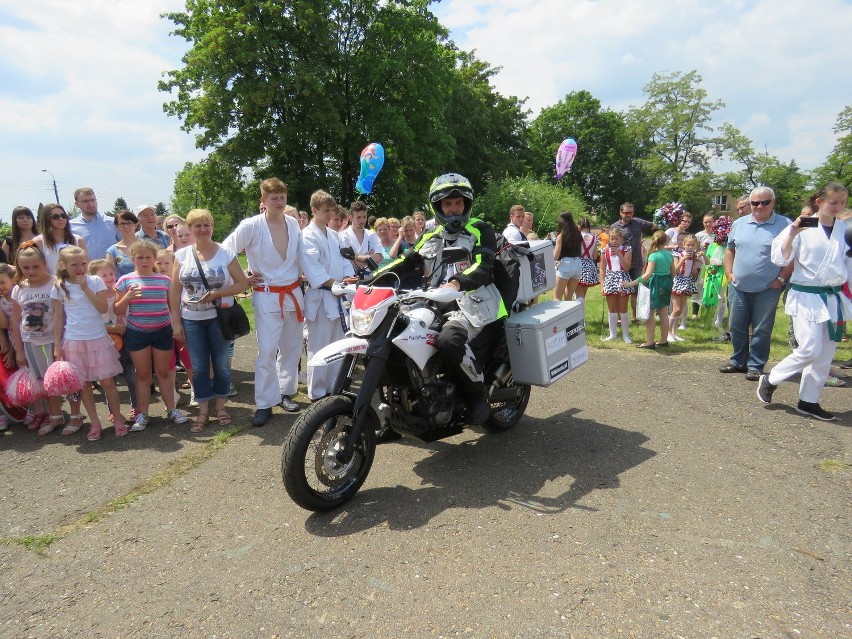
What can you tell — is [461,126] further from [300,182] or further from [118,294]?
[118,294]

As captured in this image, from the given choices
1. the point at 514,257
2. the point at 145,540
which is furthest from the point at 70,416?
the point at 514,257

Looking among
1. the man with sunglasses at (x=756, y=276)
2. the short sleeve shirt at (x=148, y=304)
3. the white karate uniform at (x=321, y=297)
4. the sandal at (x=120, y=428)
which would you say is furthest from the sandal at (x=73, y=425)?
the man with sunglasses at (x=756, y=276)

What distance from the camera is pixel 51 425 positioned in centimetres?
568

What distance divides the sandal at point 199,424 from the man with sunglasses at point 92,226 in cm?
329

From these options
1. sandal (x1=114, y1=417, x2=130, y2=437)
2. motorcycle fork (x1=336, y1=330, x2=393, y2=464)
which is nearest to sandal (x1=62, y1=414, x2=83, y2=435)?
sandal (x1=114, y1=417, x2=130, y2=437)

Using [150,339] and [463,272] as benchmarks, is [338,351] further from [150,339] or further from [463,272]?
[150,339]

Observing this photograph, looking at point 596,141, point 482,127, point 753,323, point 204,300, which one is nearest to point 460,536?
point 204,300

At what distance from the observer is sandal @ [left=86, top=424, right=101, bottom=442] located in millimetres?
5355

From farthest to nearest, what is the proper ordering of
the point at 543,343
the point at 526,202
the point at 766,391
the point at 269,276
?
the point at 526,202 → the point at 766,391 → the point at 269,276 → the point at 543,343

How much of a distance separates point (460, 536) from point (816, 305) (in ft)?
13.9

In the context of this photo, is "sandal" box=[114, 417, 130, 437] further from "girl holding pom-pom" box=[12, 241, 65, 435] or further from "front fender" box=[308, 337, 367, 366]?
"front fender" box=[308, 337, 367, 366]

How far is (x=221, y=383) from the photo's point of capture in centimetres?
577

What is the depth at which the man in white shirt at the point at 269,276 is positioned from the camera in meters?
5.62

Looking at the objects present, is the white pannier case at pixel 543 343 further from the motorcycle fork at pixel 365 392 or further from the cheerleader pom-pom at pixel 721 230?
the cheerleader pom-pom at pixel 721 230
